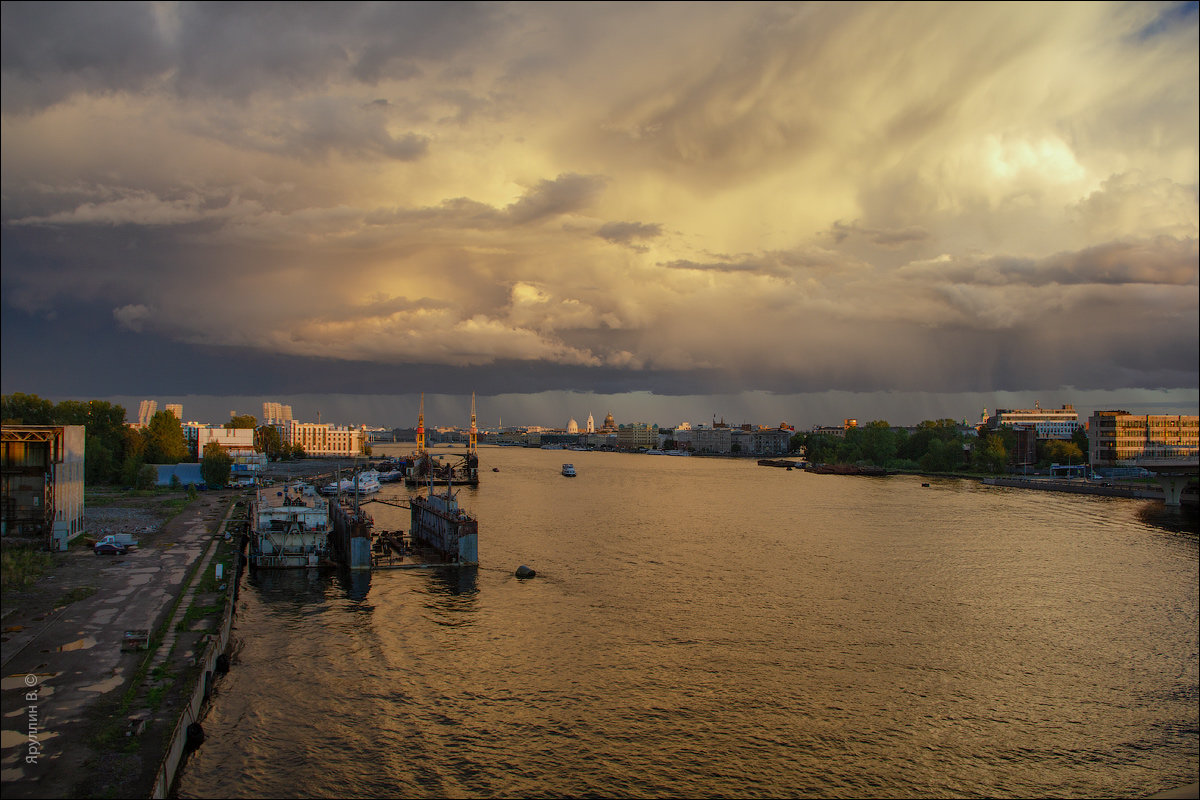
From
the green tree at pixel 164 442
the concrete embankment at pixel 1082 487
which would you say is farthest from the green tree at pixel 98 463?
the concrete embankment at pixel 1082 487

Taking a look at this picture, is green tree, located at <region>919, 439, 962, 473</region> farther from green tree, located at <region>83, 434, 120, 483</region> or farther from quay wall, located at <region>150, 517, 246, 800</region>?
quay wall, located at <region>150, 517, 246, 800</region>

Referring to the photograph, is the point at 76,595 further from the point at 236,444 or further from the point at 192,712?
Answer: the point at 236,444

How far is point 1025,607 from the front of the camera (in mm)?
43062

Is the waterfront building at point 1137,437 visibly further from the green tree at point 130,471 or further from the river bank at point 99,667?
the green tree at point 130,471

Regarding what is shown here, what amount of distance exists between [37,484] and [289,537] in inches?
644

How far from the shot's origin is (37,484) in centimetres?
4978

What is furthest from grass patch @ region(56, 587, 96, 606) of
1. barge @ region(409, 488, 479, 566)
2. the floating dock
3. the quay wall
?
barge @ region(409, 488, 479, 566)

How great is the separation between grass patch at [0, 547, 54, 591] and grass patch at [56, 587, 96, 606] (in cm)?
276

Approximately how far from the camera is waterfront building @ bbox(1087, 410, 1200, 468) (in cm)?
14850

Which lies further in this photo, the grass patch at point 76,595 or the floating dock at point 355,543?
the floating dock at point 355,543

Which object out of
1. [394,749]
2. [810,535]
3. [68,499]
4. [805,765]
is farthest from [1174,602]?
[68,499]

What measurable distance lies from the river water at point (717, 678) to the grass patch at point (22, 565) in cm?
1063

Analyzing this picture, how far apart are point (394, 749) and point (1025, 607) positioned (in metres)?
36.4

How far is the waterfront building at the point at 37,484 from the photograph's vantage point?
48.3 m
